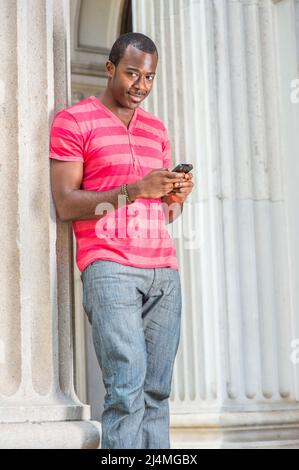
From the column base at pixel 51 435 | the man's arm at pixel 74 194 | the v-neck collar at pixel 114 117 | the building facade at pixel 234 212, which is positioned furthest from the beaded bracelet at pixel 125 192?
the building facade at pixel 234 212

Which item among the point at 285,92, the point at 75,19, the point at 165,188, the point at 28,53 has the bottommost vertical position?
the point at 165,188

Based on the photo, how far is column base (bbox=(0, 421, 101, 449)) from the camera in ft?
10.4

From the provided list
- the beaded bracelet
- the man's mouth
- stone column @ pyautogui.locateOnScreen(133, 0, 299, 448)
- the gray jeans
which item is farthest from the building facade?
the beaded bracelet

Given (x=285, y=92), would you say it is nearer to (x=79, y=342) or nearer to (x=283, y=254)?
(x=283, y=254)

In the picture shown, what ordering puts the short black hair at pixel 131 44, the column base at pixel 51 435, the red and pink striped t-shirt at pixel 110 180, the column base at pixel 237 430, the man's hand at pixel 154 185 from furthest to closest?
the column base at pixel 237 430
the short black hair at pixel 131 44
the red and pink striped t-shirt at pixel 110 180
the man's hand at pixel 154 185
the column base at pixel 51 435

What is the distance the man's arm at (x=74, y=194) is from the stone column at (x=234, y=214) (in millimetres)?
2352

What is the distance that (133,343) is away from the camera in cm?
330

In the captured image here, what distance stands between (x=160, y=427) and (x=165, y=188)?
84 cm

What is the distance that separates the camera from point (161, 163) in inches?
145

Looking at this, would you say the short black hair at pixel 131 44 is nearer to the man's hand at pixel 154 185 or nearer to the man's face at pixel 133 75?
the man's face at pixel 133 75

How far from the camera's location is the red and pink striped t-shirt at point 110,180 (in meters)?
3.41

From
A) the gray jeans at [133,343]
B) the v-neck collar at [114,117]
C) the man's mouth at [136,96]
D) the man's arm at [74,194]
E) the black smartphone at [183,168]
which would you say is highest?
the man's mouth at [136,96]

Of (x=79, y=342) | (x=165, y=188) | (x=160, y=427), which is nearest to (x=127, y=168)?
(x=165, y=188)

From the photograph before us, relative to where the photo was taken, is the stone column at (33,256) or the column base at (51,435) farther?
the stone column at (33,256)
